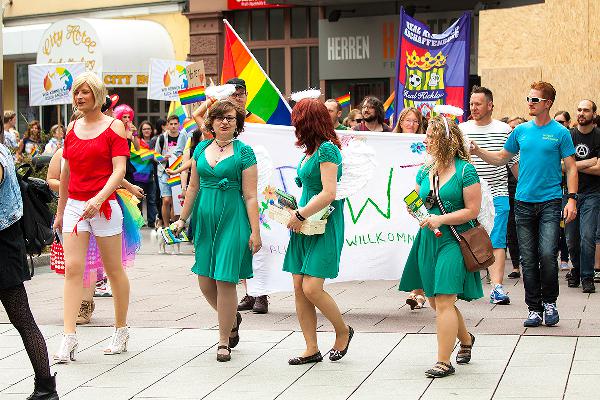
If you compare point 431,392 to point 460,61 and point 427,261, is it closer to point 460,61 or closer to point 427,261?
point 427,261

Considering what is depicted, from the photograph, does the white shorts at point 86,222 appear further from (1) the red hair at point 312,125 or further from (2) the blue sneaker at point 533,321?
(2) the blue sneaker at point 533,321

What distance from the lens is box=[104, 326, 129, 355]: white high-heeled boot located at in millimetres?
8359

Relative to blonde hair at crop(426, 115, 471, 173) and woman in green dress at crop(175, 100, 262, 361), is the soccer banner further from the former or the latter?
blonde hair at crop(426, 115, 471, 173)

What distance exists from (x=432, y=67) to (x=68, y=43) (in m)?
14.0

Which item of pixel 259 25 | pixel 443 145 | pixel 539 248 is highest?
pixel 259 25

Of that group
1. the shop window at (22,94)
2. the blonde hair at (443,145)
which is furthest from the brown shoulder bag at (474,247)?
the shop window at (22,94)

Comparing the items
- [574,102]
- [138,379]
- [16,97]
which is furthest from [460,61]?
[16,97]

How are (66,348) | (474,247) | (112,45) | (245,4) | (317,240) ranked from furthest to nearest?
(112,45) → (245,4) → (66,348) → (317,240) → (474,247)

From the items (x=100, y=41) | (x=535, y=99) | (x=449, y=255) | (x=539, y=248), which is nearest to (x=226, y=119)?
(x=449, y=255)

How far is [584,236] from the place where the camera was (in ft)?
38.3

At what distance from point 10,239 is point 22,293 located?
309mm

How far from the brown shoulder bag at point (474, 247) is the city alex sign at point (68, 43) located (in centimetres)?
1933

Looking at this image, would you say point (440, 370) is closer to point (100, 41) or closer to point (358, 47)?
point (358, 47)

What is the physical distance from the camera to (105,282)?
11414 millimetres
